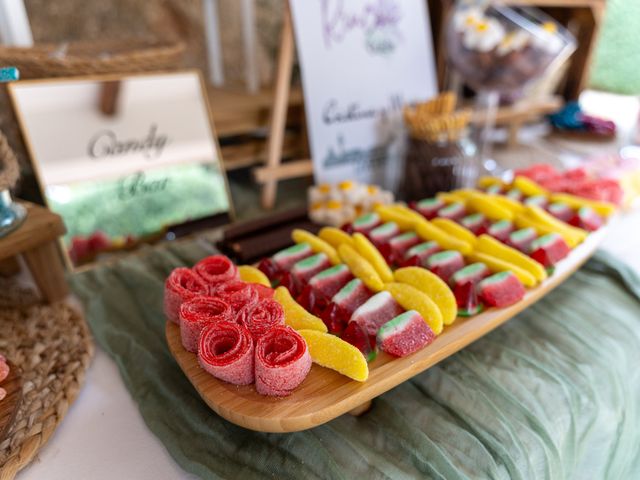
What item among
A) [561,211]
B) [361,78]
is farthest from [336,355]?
[361,78]

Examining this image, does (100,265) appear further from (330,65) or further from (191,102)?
(330,65)

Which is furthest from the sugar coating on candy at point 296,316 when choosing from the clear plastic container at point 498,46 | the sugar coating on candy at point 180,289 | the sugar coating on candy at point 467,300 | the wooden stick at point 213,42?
the wooden stick at point 213,42

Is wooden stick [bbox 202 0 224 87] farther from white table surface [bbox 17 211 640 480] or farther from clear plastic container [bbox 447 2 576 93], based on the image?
white table surface [bbox 17 211 640 480]

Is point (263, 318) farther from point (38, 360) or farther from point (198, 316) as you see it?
point (38, 360)

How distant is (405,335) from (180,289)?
29cm

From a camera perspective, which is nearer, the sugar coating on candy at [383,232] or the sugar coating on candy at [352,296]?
the sugar coating on candy at [352,296]

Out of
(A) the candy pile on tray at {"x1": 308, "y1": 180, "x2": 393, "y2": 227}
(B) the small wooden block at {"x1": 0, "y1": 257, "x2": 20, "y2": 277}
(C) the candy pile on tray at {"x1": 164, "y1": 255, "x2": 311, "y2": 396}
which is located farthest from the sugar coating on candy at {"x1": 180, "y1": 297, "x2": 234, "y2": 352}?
(B) the small wooden block at {"x1": 0, "y1": 257, "x2": 20, "y2": 277}

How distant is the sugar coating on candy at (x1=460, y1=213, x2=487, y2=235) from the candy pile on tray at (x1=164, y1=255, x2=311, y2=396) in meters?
0.42

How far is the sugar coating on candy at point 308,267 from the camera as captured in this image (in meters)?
0.72

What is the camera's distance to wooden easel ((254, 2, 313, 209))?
1116 millimetres

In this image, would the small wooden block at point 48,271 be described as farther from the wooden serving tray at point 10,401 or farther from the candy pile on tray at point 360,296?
the candy pile on tray at point 360,296

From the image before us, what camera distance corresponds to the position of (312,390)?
1.74 feet

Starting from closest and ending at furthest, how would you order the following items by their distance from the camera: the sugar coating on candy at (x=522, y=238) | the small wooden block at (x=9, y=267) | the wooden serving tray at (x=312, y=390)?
1. the wooden serving tray at (x=312, y=390)
2. the sugar coating on candy at (x=522, y=238)
3. the small wooden block at (x=9, y=267)

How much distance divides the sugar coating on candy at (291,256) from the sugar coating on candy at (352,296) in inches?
4.3
